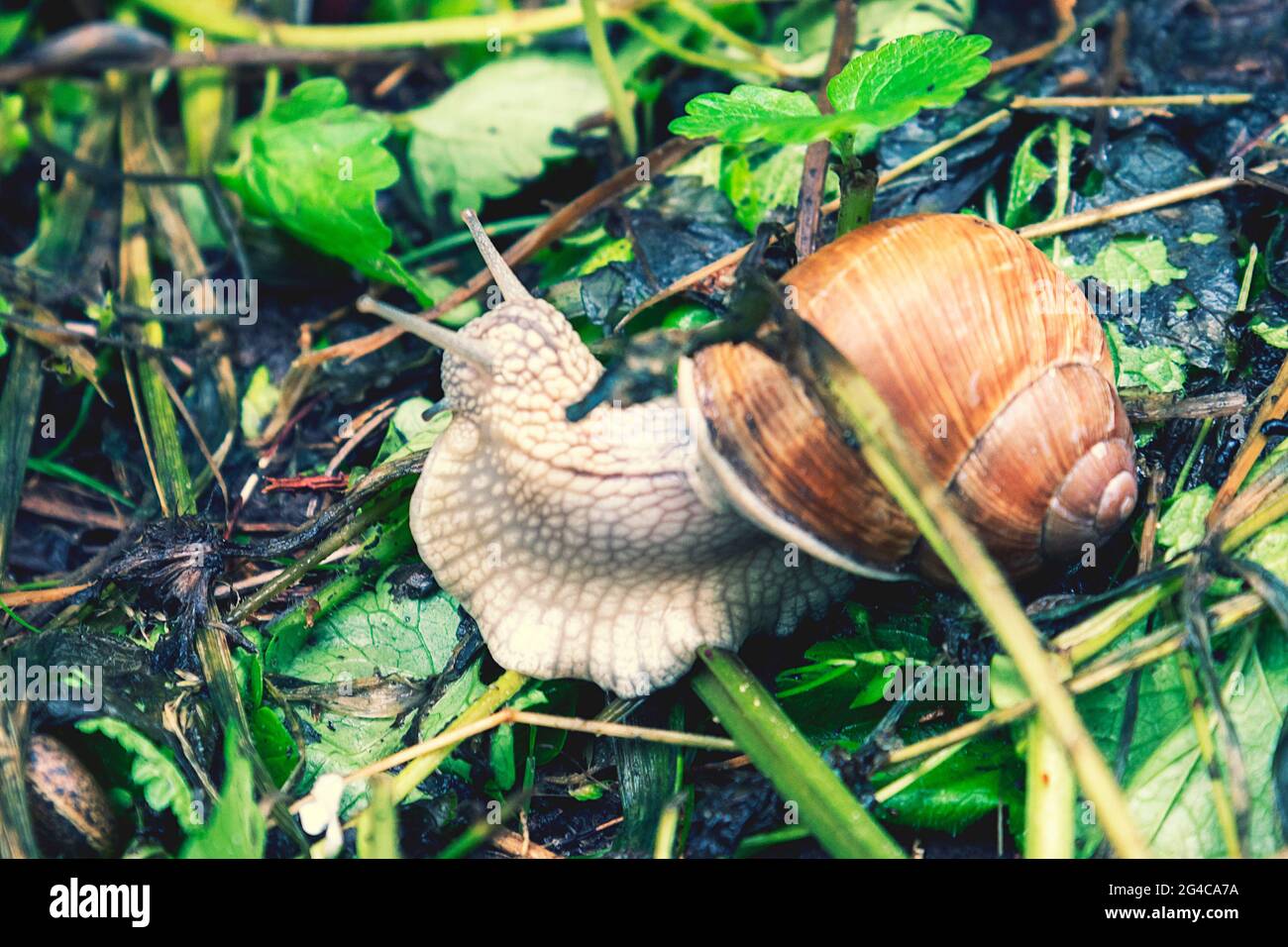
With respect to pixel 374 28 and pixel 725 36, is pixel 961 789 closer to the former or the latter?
pixel 725 36

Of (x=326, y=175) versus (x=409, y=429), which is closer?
(x=409, y=429)

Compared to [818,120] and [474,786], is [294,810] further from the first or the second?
[818,120]

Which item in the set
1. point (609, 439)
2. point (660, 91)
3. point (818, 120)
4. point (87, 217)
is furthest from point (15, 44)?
point (818, 120)

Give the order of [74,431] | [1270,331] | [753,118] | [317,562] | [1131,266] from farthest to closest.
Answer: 1. [74,431]
2. [1131,266]
3. [317,562]
4. [1270,331]
5. [753,118]

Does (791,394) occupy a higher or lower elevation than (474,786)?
higher

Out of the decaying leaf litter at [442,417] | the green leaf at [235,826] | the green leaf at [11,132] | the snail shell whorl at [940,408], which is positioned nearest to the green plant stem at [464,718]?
the decaying leaf litter at [442,417]

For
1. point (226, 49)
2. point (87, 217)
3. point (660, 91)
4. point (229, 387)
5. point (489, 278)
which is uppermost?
point (226, 49)

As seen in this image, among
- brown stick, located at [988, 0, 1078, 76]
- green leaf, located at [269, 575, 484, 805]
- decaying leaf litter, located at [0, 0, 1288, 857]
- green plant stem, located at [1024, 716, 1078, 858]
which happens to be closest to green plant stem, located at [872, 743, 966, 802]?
decaying leaf litter, located at [0, 0, 1288, 857]

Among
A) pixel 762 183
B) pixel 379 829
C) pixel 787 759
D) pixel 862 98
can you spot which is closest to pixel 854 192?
pixel 862 98
